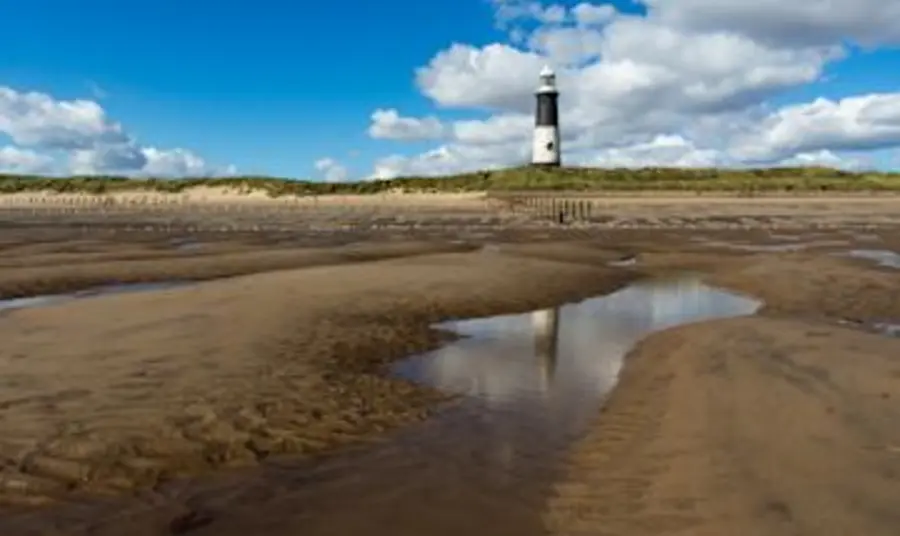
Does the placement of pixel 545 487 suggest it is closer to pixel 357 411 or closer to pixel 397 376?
pixel 357 411

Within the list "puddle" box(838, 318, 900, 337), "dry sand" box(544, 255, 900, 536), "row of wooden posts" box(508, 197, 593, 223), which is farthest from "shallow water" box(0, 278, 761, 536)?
"row of wooden posts" box(508, 197, 593, 223)

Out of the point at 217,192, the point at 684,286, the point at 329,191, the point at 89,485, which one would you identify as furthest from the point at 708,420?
the point at 217,192

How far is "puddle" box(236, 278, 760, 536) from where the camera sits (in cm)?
628

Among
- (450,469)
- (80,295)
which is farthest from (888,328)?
(80,295)

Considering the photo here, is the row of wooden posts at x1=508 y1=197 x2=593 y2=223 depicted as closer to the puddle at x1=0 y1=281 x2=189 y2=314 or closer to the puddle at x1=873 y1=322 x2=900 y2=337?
the puddle at x1=0 y1=281 x2=189 y2=314

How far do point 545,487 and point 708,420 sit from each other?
Answer: 7.71ft

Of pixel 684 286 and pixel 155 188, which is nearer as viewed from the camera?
pixel 684 286

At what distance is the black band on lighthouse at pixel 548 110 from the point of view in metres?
92.8

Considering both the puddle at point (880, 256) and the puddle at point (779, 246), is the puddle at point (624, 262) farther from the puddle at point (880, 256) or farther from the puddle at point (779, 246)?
the puddle at point (880, 256)

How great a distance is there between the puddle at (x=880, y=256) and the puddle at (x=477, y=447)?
13.1 metres

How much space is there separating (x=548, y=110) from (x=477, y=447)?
8762 centimetres

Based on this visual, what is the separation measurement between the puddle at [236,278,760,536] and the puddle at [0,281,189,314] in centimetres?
829

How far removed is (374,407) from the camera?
30.2ft

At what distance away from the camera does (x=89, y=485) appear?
6.64 meters
